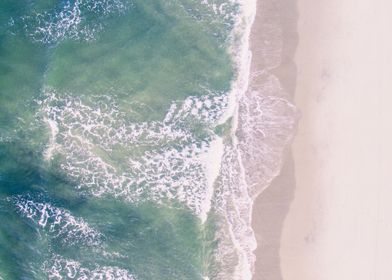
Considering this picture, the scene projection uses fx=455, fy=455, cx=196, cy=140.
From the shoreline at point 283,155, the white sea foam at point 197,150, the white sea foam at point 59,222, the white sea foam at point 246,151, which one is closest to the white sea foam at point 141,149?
the white sea foam at point 197,150

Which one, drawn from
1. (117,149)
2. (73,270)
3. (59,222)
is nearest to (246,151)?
(117,149)

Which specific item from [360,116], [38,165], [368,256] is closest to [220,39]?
[360,116]

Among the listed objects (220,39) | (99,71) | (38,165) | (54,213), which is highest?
(220,39)

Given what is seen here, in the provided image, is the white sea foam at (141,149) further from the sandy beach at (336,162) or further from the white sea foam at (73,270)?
the white sea foam at (73,270)

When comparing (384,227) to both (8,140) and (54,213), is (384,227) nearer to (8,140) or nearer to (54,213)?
(54,213)

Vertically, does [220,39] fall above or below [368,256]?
above

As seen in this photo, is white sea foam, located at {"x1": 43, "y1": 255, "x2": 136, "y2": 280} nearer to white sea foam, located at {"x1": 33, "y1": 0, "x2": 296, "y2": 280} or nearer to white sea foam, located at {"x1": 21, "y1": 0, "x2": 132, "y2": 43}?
white sea foam, located at {"x1": 33, "y1": 0, "x2": 296, "y2": 280}
